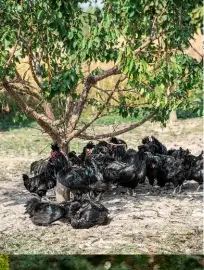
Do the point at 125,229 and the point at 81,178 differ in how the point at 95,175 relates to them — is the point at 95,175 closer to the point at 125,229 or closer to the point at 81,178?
the point at 81,178

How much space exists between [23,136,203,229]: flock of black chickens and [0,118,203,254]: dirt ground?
23 cm

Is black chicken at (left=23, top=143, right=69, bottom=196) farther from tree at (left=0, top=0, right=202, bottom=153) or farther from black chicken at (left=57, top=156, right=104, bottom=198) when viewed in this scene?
black chicken at (left=57, top=156, right=104, bottom=198)

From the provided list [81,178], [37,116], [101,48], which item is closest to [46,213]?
[81,178]

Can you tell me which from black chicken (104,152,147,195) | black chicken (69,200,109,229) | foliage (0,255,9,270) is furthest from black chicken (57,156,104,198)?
foliage (0,255,9,270)

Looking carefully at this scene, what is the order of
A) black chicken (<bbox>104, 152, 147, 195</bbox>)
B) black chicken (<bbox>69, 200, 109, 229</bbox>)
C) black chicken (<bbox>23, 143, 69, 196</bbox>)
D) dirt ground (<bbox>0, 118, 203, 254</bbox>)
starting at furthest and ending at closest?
black chicken (<bbox>104, 152, 147, 195</bbox>)
black chicken (<bbox>23, 143, 69, 196</bbox>)
black chicken (<bbox>69, 200, 109, 229</bbox>)
dirt ground (<bbox>0, 118, 203, 254</bbox>)

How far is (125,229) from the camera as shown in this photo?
348 inches

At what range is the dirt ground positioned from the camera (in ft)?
26.3

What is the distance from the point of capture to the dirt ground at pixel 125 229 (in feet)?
26.3

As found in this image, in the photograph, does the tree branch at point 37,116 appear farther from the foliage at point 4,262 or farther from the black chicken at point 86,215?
the foliage at point 4,262

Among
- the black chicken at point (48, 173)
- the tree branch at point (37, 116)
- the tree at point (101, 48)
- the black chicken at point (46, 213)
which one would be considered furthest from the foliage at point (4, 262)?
the tree branch at point (37, 116)

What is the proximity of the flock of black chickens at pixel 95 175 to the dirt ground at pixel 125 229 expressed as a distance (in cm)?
23

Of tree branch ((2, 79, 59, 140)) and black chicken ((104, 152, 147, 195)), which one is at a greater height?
tree branch ((2, 79, 59, 140))

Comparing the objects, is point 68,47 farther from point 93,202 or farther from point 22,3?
point 93,202

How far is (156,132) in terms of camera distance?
21969 mm
